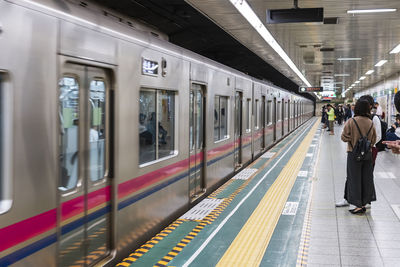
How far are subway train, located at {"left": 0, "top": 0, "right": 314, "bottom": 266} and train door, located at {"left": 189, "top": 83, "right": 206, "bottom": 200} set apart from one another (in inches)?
1.8

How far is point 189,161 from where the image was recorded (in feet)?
21.1

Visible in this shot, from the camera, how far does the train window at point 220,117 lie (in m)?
8.05

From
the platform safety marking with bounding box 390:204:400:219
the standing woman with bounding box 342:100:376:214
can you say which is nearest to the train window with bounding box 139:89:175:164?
the standing woman with bounding box 342:100:376:214

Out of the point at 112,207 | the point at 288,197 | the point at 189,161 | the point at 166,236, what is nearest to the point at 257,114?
the point at 288,197

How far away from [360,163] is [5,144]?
4962 mm

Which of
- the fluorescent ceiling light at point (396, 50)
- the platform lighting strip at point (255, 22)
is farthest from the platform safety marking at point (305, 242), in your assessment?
the fluorescent ceiling light at point (396, 50)

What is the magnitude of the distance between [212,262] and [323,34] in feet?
26.3

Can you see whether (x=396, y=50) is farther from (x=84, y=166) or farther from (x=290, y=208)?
(x=84, y=166)

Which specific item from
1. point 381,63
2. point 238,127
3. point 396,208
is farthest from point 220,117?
point 381,63

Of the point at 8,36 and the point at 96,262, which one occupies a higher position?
the point at 8,36

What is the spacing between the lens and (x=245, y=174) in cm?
980

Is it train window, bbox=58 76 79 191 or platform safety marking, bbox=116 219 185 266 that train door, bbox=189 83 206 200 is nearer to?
platform safety marking, bbox=116 219 185 266

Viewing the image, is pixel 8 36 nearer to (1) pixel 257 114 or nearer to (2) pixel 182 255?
(2) pixel 182 255

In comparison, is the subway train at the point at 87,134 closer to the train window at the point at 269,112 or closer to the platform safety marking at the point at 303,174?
the platform safety marking at the point at 303,174
